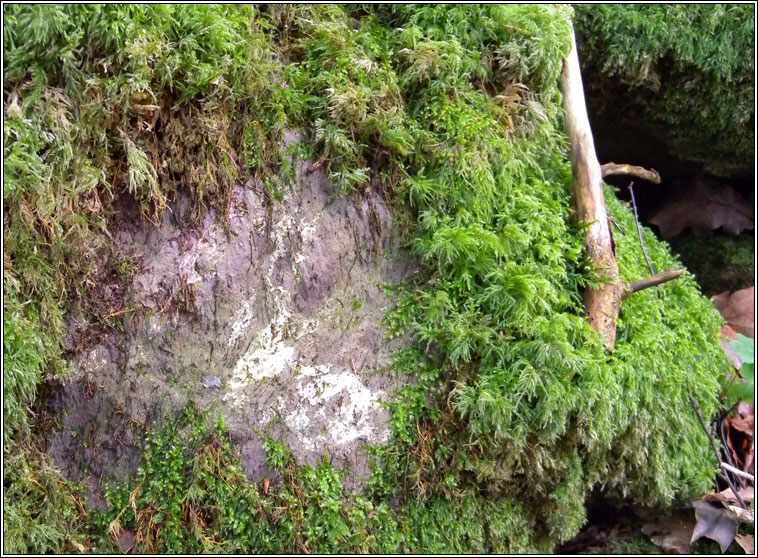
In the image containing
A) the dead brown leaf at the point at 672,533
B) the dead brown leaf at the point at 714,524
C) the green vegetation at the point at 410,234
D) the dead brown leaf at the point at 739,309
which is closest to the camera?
the green vegetation at the point at 410,234

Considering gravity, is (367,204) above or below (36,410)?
above

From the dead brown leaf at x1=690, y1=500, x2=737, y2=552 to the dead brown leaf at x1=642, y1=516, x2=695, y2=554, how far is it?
0.26ft

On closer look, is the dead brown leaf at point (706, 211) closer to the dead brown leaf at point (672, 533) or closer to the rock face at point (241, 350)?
the dead brown leaf at point (672, 533)

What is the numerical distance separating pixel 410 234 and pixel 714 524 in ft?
5.41

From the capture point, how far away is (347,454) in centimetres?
188

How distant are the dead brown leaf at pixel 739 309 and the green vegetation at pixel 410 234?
0.89m

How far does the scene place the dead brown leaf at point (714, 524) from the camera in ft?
Answer: 7.20

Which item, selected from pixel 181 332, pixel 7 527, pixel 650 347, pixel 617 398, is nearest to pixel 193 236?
pixel 181 332

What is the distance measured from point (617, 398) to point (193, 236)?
150 centimetres

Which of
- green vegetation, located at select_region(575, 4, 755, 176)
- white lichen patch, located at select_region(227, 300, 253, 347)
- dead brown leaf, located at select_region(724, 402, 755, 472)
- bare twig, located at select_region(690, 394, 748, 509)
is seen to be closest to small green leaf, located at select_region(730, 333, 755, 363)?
dead brown leaf, located at select_region(724, 402, 755, 472)

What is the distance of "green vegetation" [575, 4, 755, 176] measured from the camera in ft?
7.90

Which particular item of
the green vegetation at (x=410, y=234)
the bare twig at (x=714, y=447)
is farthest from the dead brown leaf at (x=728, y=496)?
the green vegetation at (x=410, y=234)

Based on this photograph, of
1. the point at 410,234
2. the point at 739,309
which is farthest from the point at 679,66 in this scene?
the point at 410,234

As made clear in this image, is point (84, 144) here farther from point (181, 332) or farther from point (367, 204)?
point (367, 204)
